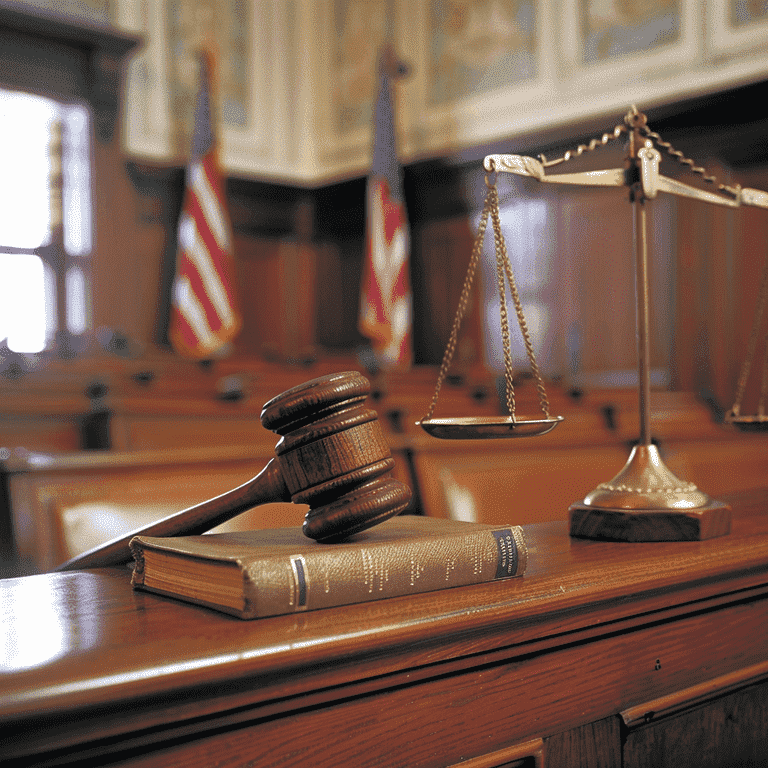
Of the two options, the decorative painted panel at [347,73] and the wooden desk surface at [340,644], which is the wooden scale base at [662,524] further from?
the decorative painted panel at [347,73]

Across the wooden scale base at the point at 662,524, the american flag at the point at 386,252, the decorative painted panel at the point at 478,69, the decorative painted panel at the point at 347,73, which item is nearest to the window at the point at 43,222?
the american flag at the point at 386,252

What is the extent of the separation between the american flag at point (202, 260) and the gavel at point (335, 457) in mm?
6703

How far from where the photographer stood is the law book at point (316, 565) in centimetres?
77

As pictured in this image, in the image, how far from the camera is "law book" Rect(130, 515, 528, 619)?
766 millimetres

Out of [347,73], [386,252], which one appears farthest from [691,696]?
[347,73]

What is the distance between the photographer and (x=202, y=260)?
24.5 feet

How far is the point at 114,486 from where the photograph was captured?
5.16 feet

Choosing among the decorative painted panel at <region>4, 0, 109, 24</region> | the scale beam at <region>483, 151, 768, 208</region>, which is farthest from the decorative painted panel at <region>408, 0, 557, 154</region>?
the scale beam at <region>483, 151, 768, 208</region>

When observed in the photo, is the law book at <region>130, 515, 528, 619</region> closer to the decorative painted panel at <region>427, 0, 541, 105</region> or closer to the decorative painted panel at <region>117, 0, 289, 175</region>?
the decorative painted panel at <region>117, 0, 289, 175</region>

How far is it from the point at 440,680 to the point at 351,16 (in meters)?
8.91

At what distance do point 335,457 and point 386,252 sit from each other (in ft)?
22.6

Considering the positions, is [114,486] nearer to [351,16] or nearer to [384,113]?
[384,113]

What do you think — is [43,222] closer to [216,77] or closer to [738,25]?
[216,77]

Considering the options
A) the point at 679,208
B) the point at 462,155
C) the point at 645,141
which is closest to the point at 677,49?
the point at 679,208
